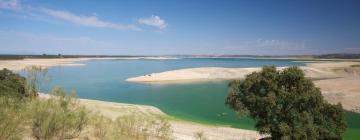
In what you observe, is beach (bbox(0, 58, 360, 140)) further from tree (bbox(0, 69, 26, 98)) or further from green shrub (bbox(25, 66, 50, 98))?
tree (bbox(0, 69, 26, 98))

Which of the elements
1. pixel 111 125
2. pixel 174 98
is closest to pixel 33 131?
pixel 111 125

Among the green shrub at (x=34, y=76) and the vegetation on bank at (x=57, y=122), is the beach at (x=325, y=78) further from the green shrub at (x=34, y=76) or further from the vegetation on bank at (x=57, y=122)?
the green shrub at (x=34, y=76)

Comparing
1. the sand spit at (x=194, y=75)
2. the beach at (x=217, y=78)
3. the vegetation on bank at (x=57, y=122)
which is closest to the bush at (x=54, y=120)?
the vegetation on bank at (x=57, y=122)

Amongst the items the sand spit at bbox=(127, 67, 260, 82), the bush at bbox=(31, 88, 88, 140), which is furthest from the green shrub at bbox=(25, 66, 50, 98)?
the sand spit at bbox=(127, 67, 260, 82)

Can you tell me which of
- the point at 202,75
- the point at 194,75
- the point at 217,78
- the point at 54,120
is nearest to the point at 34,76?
the point at 54,120

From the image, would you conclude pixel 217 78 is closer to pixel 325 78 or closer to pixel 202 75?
pixel 202 75

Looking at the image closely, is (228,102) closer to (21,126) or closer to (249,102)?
(249,102)
